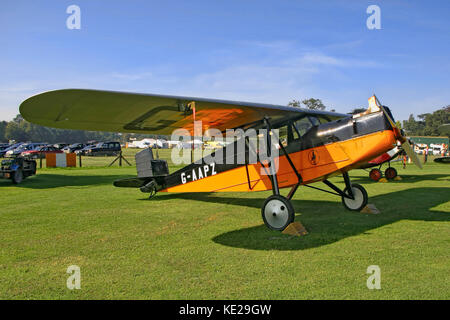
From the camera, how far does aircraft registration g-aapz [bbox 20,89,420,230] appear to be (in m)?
5.05

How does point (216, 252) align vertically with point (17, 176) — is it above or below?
below

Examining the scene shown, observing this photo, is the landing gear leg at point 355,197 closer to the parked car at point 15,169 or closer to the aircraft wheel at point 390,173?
the aircraft wheel at point 390,173

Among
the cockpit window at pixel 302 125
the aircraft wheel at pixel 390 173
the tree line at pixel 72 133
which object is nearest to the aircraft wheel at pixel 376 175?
the aircraft wheel at pixel 390 173

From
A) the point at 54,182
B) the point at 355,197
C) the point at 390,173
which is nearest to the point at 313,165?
the point at 355,197

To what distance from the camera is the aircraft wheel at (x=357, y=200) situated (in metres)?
7.23

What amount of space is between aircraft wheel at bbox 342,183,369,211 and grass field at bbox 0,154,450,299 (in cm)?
22

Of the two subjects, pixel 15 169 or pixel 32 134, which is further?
pixel 32 134

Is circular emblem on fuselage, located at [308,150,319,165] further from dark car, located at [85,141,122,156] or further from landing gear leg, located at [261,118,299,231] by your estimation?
dark car, located at [85,141,122,156]

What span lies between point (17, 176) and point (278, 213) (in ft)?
40.5

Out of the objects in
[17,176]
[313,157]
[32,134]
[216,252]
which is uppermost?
[32,134]

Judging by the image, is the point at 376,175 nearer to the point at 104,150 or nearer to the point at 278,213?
the point at 278,213

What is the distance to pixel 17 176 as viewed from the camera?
13312mm

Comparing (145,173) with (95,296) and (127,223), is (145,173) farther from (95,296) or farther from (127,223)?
(95,296)

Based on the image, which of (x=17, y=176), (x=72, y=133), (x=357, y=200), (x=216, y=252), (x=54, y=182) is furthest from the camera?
(x=72, y=133)
